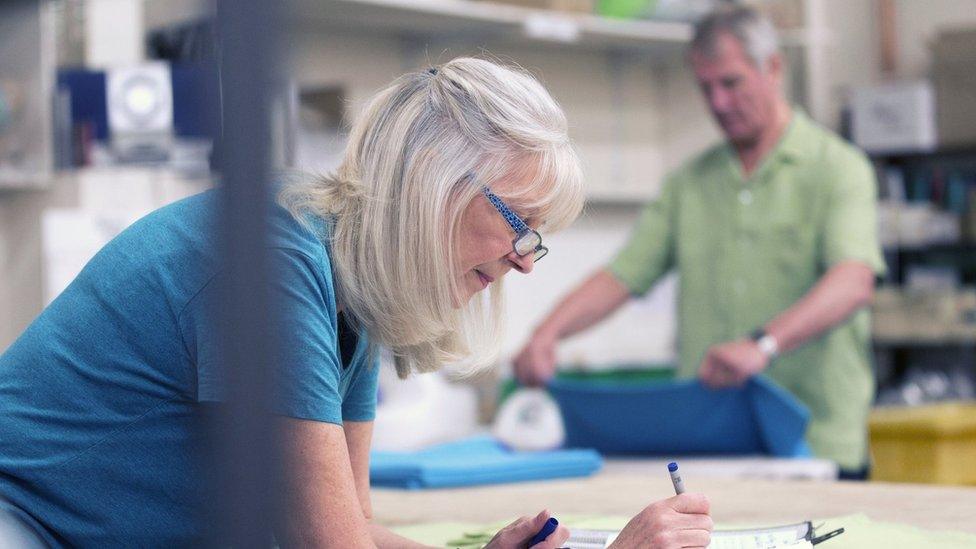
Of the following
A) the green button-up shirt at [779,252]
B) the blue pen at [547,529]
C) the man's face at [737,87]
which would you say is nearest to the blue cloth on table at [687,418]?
the green button-up shirt at [779,252]

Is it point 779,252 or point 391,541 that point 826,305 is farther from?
point 391,541

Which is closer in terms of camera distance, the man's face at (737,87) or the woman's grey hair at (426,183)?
the woman's grey hair at (426,183)

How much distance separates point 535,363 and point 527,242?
129 cm

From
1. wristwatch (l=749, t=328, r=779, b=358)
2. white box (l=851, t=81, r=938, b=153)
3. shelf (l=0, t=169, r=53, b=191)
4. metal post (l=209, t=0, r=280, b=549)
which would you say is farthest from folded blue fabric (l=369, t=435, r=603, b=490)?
white box (l=851, t=81, r=938, b=153)

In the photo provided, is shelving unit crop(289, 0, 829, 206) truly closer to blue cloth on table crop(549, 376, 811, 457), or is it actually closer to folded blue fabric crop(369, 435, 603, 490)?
blue cloth on table crop(549, 376, 811, 457)

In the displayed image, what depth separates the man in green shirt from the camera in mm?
2564

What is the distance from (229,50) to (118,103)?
2597 mm

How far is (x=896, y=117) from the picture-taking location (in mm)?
5031

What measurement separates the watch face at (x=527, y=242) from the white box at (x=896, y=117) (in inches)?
162

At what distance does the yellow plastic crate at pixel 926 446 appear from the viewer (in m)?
2.83

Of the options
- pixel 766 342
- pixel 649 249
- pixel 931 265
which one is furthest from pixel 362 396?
pixel 931 265

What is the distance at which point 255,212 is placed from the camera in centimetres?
44

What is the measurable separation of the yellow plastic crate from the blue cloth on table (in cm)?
77

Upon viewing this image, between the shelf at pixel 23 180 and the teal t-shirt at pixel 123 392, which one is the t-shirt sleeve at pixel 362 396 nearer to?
the teal t-shirt at pixel 123 392
